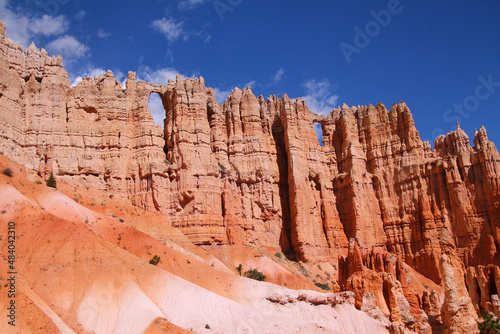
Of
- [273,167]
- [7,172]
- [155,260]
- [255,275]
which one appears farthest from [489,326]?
[7,172]

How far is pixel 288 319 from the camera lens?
2950 centimetres

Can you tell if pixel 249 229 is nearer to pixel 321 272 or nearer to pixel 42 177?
pixel 321 272

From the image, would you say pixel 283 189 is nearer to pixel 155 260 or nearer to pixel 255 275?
pixel 255 275

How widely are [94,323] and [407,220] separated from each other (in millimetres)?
38336

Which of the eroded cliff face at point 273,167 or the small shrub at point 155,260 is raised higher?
the eroded cliff face at point 273,167

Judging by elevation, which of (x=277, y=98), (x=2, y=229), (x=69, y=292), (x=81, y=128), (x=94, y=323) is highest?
(x=277, y=98)

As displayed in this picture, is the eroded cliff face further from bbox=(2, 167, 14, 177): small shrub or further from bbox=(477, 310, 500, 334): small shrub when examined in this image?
bbox=(2, 167, 14, 177): small shrub

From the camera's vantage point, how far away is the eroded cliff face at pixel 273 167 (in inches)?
1714

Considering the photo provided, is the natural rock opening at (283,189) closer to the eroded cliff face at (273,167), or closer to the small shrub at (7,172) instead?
the eroded cliff face at (273,167)

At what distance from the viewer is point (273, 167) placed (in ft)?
175

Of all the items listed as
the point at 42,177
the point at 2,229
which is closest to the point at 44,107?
the point at 42,177

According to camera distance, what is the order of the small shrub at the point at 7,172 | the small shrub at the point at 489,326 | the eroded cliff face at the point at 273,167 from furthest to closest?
the eroded cliff face at the point at 273,167 → the small shrub at the point at 7,172 → the small shrub at the point at 489,326

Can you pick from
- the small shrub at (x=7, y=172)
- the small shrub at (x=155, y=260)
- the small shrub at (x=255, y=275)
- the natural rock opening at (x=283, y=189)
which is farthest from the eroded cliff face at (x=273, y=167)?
the small shrub at (x=155, y=260)

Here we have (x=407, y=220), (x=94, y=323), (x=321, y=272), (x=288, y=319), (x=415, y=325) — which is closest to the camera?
(x=94, y=323)
